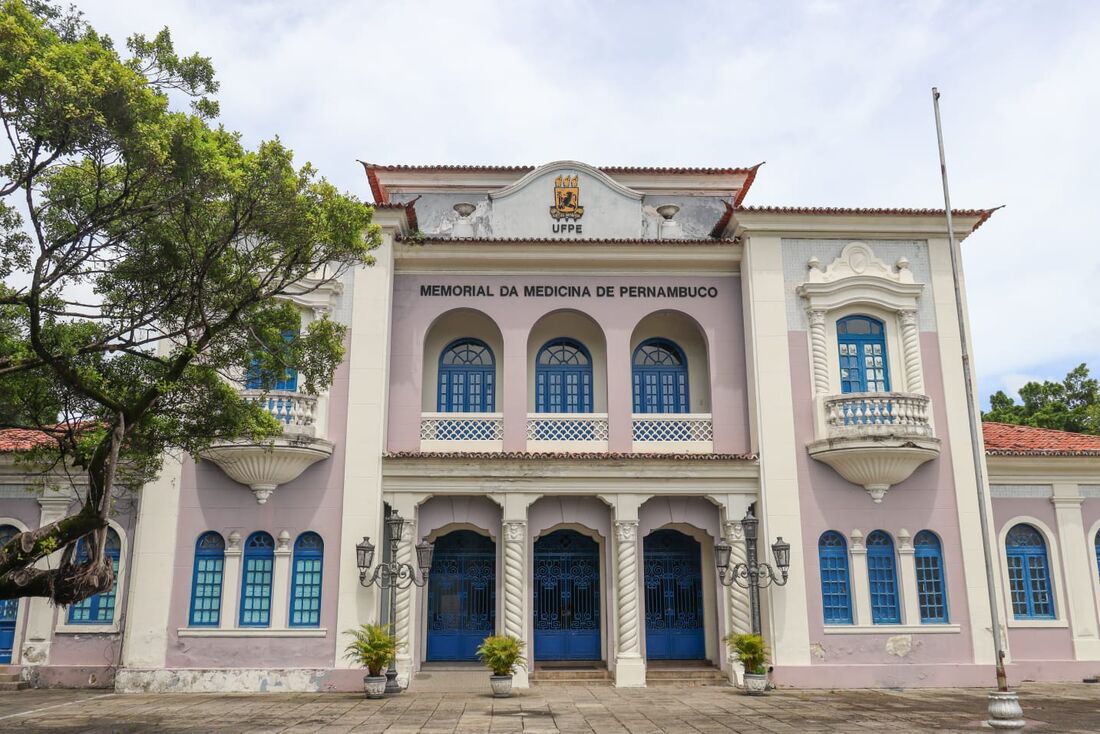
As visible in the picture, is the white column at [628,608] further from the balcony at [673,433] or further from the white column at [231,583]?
the white column at [231,583]

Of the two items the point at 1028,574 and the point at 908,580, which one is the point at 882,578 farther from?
the point at 1028,574

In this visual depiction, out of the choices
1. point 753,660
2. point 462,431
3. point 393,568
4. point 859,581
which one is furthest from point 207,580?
point 859,581

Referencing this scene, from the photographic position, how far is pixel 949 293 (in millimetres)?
17328

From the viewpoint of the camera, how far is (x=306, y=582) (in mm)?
15906

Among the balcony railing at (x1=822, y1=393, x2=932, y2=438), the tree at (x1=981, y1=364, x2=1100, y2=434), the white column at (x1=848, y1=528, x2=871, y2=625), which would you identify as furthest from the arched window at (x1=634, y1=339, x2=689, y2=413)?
the tree at (x1=981, y1=364, x2=1100, y2=434)

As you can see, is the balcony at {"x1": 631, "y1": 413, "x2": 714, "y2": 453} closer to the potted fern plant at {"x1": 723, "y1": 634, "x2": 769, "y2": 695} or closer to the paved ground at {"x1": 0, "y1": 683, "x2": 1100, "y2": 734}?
the potted fern plant at {"x1": 723, "y1": 634, "x2": 769, "y2": 695}

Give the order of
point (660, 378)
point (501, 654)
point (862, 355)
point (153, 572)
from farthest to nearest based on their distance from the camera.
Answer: point (660, 378) → point (862, 355) → point (153, 572) → point (501, 654)

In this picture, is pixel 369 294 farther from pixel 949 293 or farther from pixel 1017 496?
pixel 1017 496

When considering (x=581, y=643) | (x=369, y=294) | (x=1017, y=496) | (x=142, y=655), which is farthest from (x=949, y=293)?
(x=142, y=655)

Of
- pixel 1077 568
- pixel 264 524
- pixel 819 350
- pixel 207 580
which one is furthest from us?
pixel 1077 568

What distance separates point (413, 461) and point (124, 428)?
21.3 ft

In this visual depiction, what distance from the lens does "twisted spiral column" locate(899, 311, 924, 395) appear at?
16.7m

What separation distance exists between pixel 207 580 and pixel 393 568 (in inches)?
138

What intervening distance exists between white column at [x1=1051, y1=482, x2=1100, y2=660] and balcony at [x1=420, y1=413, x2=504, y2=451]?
11266 mm
